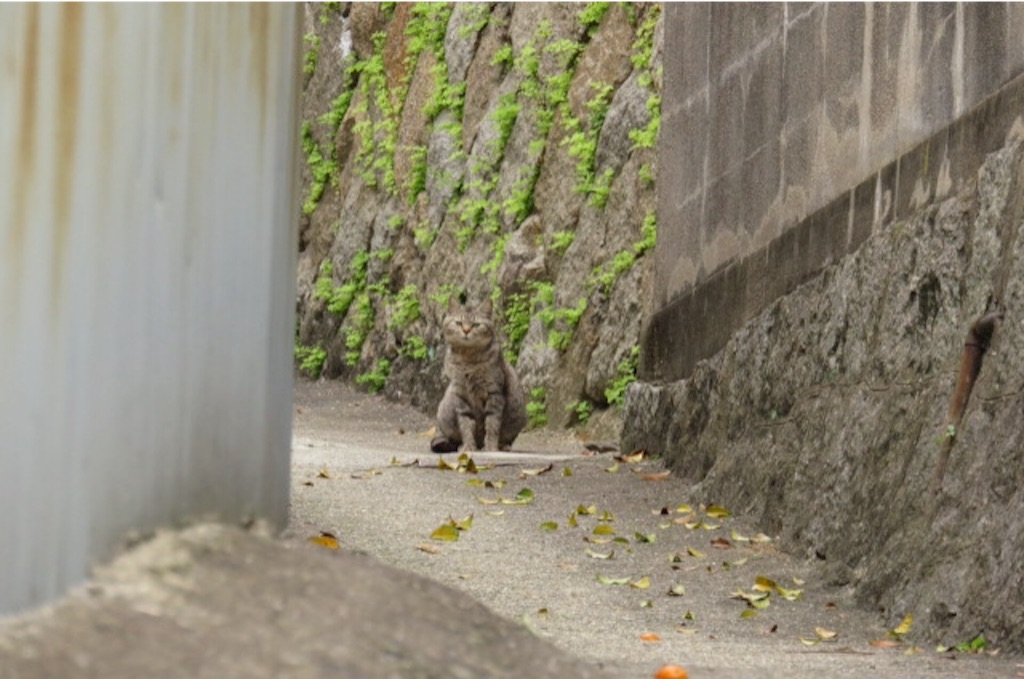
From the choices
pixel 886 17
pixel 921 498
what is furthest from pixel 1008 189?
pixel 886 17

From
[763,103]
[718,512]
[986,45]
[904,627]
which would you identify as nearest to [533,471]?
[718,512]

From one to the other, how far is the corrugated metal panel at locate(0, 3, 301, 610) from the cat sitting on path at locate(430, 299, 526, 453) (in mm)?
8498

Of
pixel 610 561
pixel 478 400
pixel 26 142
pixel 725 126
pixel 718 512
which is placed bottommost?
pixel 610 561

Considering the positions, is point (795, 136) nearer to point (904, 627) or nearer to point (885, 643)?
point (904, 627)

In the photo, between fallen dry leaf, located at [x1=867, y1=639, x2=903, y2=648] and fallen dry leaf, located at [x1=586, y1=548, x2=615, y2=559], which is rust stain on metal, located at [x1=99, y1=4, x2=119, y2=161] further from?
fallen dry leaf, located at [x1=586, y1=548, x2=615, y2=559]

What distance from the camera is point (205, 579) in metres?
2.80

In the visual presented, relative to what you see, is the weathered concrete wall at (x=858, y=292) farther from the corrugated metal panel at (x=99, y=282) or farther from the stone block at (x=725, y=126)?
the corrugated metal panel at (x=99, y=282)

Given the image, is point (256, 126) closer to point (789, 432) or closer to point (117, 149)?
point (117, 149)

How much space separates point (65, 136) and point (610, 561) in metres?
4.49

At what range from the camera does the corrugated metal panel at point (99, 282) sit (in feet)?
9.40

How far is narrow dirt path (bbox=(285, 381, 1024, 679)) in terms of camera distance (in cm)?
494

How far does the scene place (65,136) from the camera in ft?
9.43

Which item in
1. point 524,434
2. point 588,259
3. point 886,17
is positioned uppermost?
point 886,17

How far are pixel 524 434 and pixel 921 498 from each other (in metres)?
7.20
